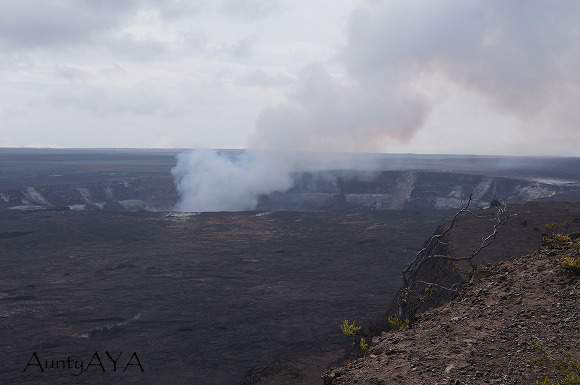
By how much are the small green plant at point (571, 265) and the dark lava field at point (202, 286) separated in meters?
9.73

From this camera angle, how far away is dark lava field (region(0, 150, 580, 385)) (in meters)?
17.8

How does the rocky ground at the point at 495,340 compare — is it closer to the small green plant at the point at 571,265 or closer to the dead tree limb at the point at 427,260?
the small green plant at the point at 571,265

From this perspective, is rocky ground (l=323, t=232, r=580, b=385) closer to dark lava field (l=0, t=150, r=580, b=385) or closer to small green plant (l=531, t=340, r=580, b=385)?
small green plant (l=531, t=340, r=580, b=385)

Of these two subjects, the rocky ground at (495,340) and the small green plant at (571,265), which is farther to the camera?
the small green plant at (571,265)

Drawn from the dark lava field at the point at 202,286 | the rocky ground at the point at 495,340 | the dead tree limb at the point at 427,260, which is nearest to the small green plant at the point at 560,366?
the rocky ground at the point at 495,340

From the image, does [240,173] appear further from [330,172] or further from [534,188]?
[534,188]

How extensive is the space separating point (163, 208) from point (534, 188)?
46.4 m

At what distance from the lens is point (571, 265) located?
7.82m

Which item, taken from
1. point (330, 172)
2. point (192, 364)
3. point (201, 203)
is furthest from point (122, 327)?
point (330, 172)

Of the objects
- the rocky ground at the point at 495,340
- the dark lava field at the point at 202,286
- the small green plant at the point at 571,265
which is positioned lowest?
the dark lava field at the point at 202,286

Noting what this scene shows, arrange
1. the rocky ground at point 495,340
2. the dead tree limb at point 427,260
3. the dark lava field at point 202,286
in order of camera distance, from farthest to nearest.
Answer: the dark lava field at point 202,286 < the dead tree limb at point 427,260 < the rocky ground at point 495,340

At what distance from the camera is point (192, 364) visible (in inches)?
695

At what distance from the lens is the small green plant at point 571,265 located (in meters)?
7.80

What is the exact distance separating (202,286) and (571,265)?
2188 cm
